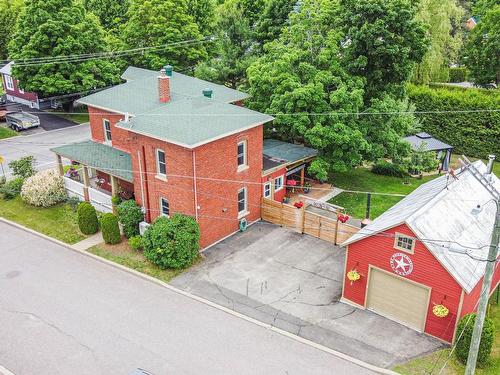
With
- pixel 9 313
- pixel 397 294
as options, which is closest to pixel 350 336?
pixel 397 294

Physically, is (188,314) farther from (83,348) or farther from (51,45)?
(51,45)

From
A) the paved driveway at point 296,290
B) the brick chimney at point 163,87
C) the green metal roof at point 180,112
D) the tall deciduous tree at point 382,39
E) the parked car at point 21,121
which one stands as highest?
the tall deciduous tree at point 382,39

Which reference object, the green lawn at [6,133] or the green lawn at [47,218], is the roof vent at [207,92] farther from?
the green lawn at [6,133]

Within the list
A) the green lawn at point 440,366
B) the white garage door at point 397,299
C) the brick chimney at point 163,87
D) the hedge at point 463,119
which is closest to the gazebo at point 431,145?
the hedge at point 463,119

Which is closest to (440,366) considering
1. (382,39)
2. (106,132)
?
(382,39)

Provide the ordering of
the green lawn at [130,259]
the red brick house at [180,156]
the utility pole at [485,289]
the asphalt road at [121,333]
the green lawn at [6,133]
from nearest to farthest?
1. the utility pole at [485,289]
2. the asphalt road at [121,333]
3. the green lawn at [130,259]
4. the red brick house at [180,156]
5. the green lawn at [6,133]

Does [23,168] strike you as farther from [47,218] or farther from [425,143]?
[425,143]
